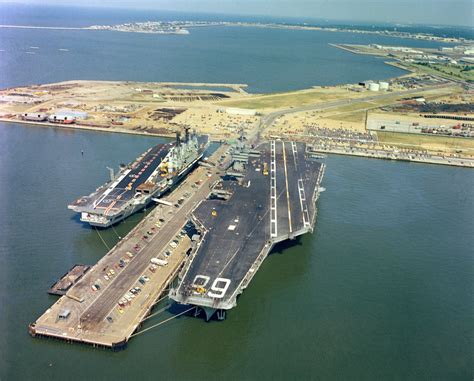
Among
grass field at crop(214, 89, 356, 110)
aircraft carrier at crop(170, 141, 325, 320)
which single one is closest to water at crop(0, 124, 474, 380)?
aircraft carrier at crop(170, 141, 325, 320)

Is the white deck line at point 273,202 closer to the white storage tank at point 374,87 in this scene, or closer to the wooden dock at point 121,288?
the wooden dock at point 121,288

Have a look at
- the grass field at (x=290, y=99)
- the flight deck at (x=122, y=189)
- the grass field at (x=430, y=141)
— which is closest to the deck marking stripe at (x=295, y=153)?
the flight deck at (x=122, y=189)

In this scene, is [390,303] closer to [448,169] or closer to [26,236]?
[26,236]

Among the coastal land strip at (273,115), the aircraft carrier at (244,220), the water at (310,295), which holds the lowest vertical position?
the water at (310,295)

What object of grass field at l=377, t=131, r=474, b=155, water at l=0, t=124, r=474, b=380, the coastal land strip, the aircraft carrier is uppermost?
the coastal land strip

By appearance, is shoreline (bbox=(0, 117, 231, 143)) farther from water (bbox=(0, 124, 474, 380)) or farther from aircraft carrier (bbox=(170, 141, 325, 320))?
aircraft carrier (bbox=(170, 141, 325, 320))

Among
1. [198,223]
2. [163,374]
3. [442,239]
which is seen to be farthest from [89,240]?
[442,239]

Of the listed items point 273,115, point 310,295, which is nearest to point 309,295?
point 310,295
